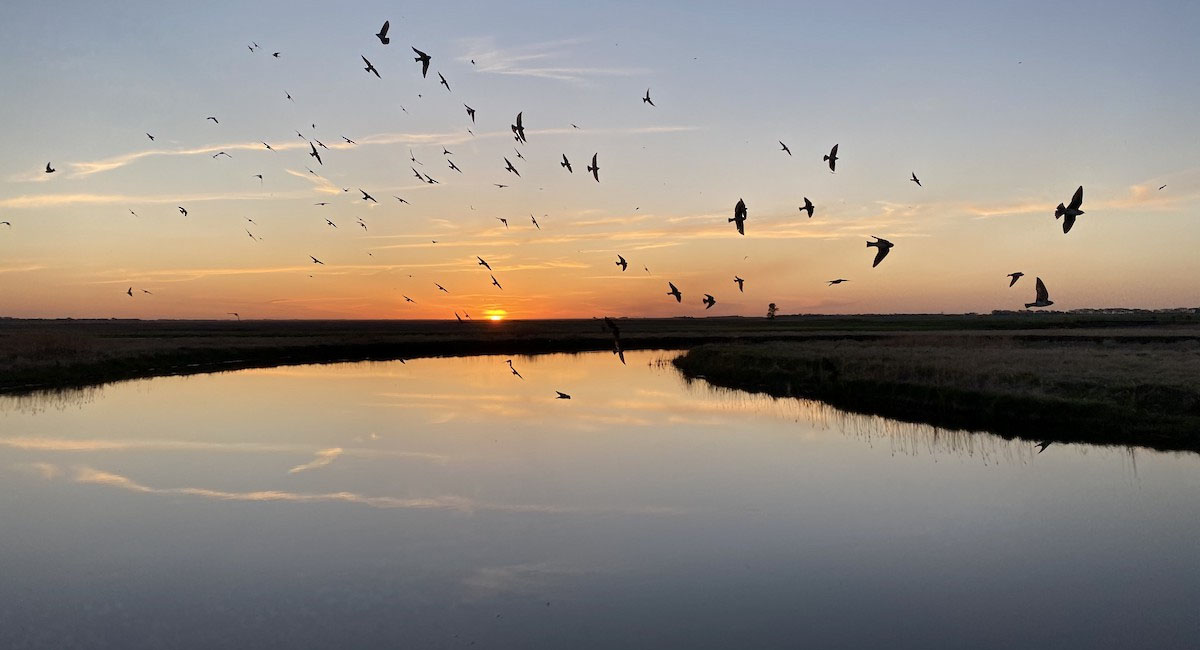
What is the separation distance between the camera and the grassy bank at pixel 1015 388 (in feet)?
88.2

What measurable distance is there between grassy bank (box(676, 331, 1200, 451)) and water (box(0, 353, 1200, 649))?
306 cm

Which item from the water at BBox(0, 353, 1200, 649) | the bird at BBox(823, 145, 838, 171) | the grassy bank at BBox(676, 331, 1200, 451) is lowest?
the water at BBox(0, 353, 1200, 649)

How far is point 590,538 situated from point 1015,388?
75.9 ft

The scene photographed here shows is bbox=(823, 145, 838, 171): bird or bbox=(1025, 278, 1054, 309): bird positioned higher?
bbox=(823, 145, 838, 171): bird

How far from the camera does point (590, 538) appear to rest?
16.8 metres

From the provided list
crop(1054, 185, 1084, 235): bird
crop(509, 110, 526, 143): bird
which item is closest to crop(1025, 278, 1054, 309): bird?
crop(1054, 185, 1084, 235): bird

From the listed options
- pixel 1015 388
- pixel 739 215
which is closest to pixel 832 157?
pixel 739 215

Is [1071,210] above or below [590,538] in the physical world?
above

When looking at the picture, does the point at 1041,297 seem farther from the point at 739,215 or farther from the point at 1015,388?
the point at 1015,388

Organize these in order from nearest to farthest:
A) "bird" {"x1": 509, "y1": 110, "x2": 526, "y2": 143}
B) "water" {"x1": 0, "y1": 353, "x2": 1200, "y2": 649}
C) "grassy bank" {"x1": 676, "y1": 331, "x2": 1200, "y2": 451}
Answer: "water" {"x1": 0, "y1": 353, "x2": 1200, "y2": 649} < "bird" {"x1": 509, "y1": 110, "x2": 526, "y2": 143} < "grassy bank" {"x1": 676, "y1": 331, "x2": 1200, "y2": 451}

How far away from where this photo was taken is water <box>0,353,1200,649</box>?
12.1 meters

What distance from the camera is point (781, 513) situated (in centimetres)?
1861

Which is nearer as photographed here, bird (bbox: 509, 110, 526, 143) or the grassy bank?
bird (bbox: 509, 110, 526, 143)

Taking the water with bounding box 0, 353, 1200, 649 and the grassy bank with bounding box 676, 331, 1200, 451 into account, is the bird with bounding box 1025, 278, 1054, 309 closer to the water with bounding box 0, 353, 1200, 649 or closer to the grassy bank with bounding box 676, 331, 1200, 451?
the water with bounding box 0, 353, 1200, 649
